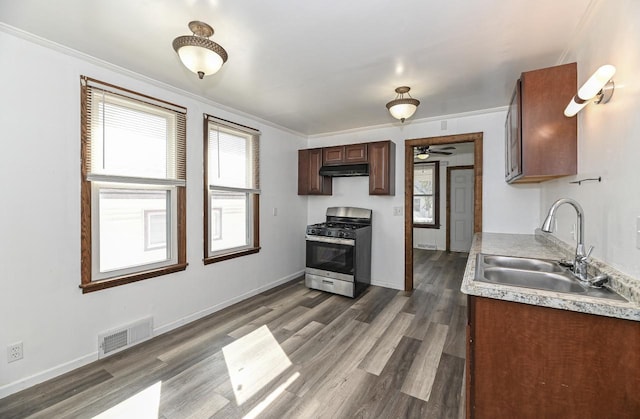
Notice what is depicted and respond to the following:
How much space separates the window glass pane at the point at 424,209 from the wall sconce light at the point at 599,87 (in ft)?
18.3

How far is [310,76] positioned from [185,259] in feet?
7.39

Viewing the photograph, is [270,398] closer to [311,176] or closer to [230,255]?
[230,255]

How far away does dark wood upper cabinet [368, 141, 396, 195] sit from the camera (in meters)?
3.75

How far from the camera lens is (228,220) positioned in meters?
3.47

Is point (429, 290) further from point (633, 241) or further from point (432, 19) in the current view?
point (432, 19)

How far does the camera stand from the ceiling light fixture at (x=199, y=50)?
64.6 inches

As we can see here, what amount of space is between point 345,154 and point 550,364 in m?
3.37

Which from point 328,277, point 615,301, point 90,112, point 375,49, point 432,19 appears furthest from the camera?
point 328,277

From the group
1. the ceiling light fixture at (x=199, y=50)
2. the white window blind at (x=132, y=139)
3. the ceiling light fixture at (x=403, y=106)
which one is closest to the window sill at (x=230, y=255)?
the white window blind at (x=132, y=139)

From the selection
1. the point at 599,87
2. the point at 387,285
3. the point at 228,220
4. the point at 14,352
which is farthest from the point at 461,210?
the point at 14,352

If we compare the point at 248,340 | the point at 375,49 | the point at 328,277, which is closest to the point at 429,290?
the point at 328,277

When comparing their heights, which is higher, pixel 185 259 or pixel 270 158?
pixel 270 158

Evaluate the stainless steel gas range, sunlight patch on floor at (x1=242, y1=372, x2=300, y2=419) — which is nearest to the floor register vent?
sunlight patch on floor at (x1=242, y1=372, x2=300, y2=419)

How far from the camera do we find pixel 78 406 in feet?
5.68
